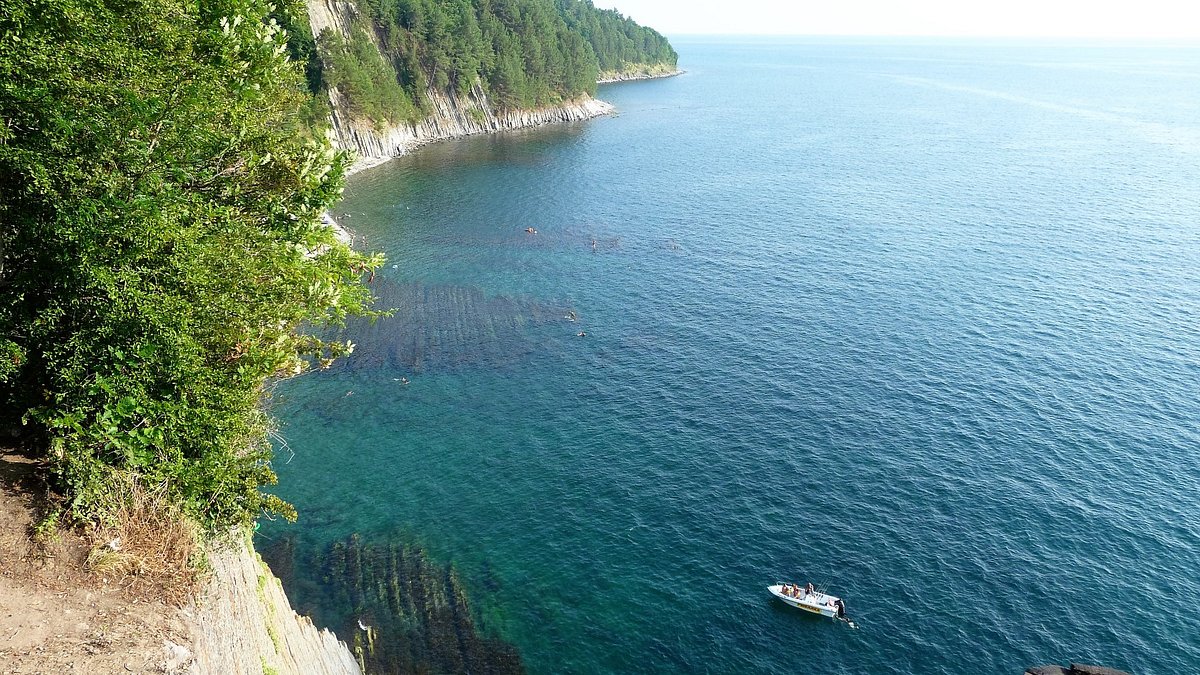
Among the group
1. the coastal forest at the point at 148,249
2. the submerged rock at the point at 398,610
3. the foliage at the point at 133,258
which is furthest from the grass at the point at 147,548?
the submerged rock at the point at 398,610

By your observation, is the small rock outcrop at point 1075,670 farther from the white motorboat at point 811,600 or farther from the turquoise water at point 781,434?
the white motorboat at point 811,600

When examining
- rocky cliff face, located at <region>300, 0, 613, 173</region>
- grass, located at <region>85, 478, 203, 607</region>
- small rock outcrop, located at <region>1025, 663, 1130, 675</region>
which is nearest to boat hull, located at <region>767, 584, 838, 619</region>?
small rock outcrop, located at <region>1025, 663, 1130, 675</region>

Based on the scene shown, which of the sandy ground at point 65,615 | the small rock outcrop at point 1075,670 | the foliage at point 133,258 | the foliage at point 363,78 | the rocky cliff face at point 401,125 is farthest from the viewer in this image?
the rocky cliff face at point 401,125

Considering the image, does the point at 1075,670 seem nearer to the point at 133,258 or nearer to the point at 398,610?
the point at 398,610

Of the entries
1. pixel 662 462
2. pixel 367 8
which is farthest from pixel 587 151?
pixel 662 462

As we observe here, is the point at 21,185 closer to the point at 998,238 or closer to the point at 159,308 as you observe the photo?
the point at 159,308

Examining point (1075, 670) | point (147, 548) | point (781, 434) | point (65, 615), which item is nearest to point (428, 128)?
point (781, 434)

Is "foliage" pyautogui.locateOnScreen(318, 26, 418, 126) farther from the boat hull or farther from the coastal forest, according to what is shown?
the boat hull
